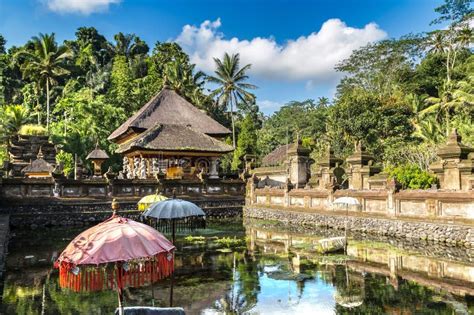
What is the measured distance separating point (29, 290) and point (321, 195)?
14.6 meters

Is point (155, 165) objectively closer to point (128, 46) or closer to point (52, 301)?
point (52, 301)

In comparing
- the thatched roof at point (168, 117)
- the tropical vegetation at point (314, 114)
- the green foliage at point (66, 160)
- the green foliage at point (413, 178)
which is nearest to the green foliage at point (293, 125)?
the tropical vegetation at point (314, 114)

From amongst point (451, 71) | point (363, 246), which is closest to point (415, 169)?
point (363, 246)

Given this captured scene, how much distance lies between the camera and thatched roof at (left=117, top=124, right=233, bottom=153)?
1186 inches

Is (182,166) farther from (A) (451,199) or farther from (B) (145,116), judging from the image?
(A) (451,199)

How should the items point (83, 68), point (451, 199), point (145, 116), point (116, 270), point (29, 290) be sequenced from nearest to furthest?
point (116, 270), point (29, 290), point (451, 199), point (145, 116), point (83, 68)

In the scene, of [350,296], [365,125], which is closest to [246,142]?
[365,125]

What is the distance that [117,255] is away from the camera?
5094 mm

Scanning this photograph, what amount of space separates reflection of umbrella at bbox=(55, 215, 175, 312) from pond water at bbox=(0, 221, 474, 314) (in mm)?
3031

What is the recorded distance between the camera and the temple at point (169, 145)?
3090 centimetres

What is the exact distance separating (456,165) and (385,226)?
3.72 meters

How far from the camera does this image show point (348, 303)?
8812mm

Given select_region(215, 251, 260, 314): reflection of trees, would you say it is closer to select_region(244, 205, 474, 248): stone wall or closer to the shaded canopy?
the shaded canopy

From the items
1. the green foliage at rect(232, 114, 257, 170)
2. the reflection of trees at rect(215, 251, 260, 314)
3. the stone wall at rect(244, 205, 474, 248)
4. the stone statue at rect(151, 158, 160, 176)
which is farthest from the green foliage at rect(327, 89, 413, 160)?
the reflection of trees at rect(215, 251, 260, 314)
